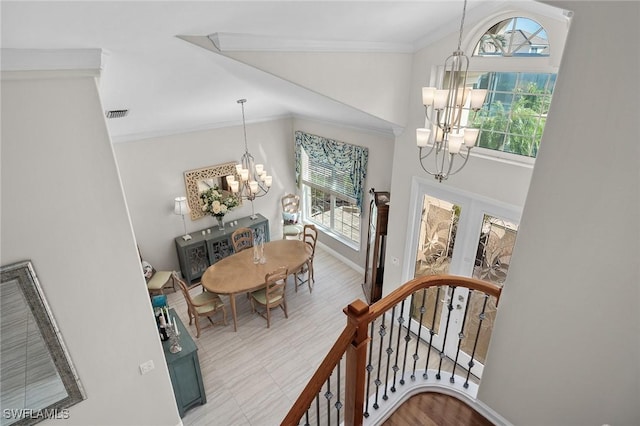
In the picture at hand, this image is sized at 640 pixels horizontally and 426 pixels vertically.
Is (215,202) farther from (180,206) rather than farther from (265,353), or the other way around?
(265,353)

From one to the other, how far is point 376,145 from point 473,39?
242cm

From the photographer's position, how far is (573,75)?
166 centimetres

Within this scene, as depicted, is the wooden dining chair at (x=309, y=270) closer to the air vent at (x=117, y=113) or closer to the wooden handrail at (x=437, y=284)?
the air vent at (x=117, y=113)

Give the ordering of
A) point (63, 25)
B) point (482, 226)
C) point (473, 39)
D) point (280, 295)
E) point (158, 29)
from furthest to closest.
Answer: point (280, 295) < point (482, 226) < point (473, 39) < point (158, 29) < point (63, 25)

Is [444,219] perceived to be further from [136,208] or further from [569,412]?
[136,208]

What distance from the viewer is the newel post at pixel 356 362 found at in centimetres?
184

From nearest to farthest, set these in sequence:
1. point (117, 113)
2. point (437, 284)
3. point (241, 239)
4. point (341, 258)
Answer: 1. point (437, 284)
2. point (117, 113)
3. point (241, 239)
4. point (341, 258)

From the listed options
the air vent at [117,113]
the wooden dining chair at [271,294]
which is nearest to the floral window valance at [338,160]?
the wooden dining chair at [271,294]

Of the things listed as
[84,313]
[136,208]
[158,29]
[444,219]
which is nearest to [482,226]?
[444,219]

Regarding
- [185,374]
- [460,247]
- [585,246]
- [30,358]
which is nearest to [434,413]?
[585,246]

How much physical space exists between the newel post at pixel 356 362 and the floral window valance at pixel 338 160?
443cm

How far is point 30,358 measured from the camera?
2.53m

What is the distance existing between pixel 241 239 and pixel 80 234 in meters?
4.00

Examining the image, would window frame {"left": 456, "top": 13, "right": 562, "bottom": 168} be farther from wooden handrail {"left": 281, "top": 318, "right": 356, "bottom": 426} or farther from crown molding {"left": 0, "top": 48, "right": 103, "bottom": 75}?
crown molding {"left": 0, "top": 48, "right": 103, "bottom": 75}
